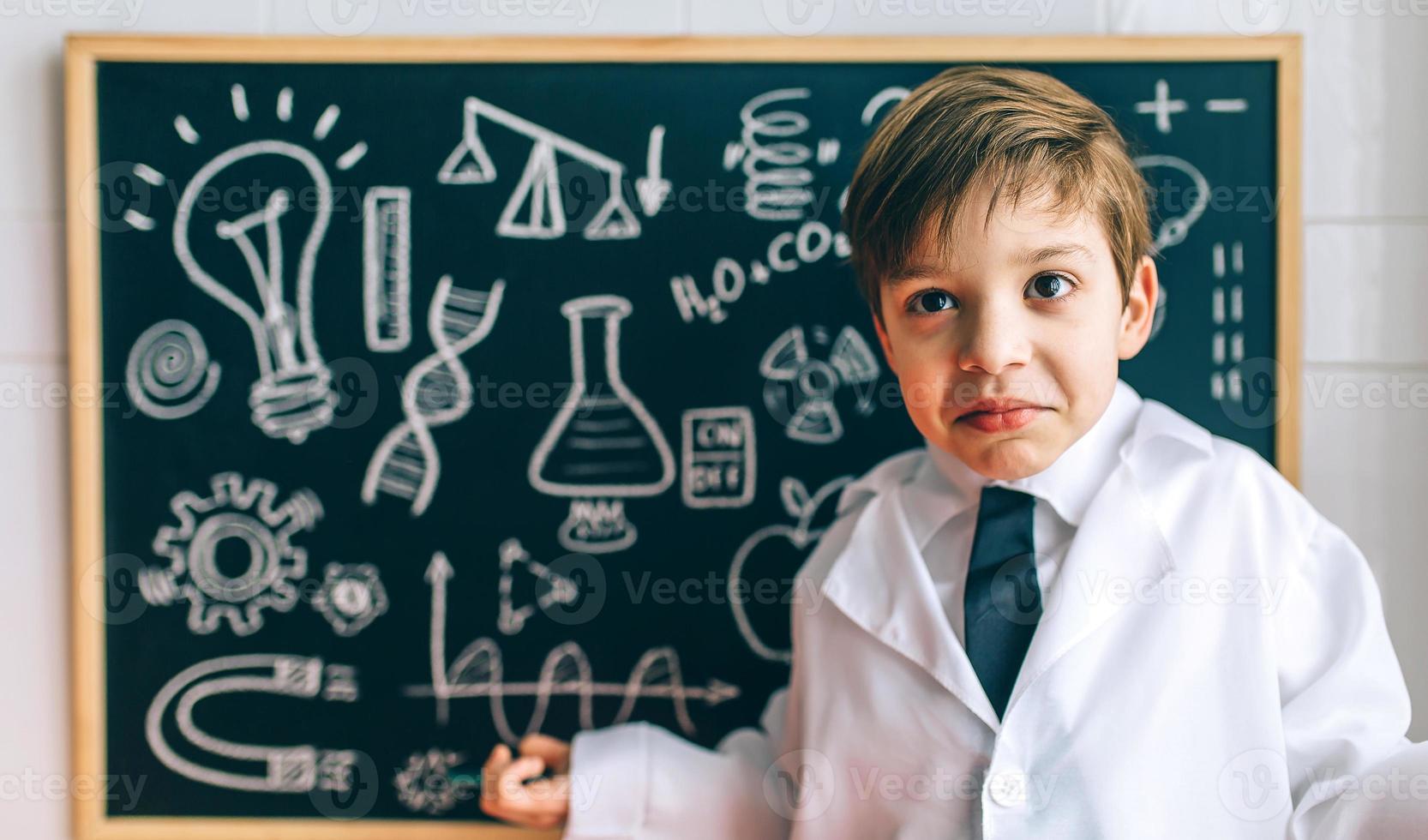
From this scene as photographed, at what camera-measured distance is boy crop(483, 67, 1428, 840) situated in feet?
2.41

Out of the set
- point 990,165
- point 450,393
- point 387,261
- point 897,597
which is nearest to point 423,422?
point 450,393

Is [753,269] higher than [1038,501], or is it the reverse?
[753,269]

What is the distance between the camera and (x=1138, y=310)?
0.82 metres

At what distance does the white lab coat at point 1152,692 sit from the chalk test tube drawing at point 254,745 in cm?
58

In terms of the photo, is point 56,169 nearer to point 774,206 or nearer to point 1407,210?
point 774,206

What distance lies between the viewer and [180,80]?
108 centimetres

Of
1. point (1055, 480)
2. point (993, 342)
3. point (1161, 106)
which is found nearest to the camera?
point (993, 342)

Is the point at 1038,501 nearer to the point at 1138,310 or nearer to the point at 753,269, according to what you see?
the point at 1138,310

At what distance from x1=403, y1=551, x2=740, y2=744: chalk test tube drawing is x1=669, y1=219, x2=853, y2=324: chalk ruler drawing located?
1.32ft

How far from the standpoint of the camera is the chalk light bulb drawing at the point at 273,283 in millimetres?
1082

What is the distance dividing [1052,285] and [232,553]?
0.95 m

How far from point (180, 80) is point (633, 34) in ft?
1.73

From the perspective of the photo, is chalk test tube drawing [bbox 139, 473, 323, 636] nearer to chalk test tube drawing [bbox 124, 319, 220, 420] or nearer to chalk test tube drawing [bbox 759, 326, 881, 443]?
chalk test tube drawing [bbox 124, 319, 220, 420]

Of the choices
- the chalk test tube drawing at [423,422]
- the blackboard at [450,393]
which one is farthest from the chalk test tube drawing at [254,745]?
the chalk test tube drawing at [423,422]
